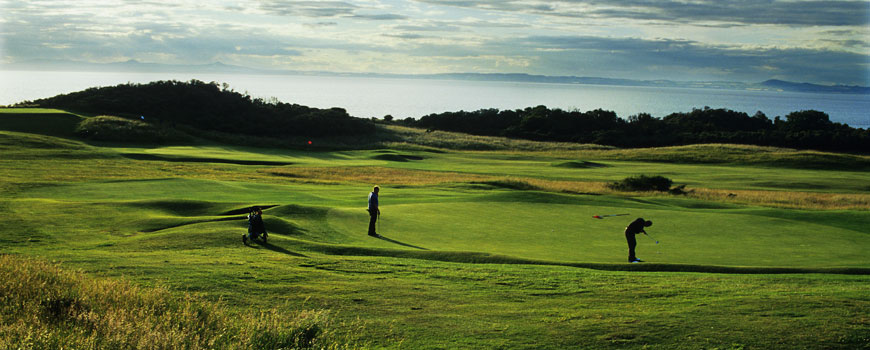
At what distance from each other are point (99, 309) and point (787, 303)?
36.6 feet

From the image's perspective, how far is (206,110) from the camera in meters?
108

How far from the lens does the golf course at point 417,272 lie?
891 cm

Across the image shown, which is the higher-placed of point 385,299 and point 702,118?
point 702,118

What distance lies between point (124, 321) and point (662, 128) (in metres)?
129

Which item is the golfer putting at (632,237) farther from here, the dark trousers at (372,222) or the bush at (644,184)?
the bush at (644,184)

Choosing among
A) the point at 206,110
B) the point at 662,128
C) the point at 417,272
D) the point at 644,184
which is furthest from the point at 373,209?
the point at 662,128

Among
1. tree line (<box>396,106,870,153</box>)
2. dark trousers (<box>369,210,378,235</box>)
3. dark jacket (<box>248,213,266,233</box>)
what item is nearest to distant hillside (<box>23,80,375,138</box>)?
tree line (<box>396,106,870,153</box>)

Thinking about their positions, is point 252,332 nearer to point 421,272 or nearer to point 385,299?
point 385,299

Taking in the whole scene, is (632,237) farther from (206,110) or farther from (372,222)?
(206,110)

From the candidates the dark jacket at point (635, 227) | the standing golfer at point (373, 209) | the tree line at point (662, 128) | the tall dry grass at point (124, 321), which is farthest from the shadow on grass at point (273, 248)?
the tree line at point (662, 128)

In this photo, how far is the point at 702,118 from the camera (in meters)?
137

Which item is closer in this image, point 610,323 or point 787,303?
point 610,323

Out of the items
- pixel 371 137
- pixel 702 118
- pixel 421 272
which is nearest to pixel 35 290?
pixel 421 272

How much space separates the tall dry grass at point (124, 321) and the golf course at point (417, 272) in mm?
38
